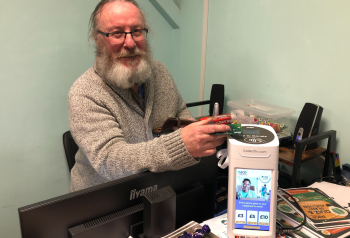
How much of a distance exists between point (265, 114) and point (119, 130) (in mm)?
957

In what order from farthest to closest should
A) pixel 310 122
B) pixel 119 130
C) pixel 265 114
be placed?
1. pixel 265 114
2. pixel 310 122
3. pixel 119 130

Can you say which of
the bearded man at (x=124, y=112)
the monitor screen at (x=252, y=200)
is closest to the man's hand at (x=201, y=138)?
the bearded man at (x=124, y=112)

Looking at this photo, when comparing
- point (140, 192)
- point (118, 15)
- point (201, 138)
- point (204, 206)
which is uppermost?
point (118, 15)

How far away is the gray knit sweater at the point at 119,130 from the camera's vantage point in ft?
2.63

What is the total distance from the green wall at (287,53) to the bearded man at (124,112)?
764mm

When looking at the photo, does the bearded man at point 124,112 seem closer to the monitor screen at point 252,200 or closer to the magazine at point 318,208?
the monitor screen at point 252,200

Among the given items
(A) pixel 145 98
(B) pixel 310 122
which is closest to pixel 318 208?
(B) pixel 310 122

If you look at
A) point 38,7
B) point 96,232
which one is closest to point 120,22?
point 96,232

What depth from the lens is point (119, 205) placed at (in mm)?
646

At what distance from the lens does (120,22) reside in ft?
3.61

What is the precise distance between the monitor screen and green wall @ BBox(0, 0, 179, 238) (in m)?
1.29

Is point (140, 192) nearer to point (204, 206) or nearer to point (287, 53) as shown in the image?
point (204, 206)

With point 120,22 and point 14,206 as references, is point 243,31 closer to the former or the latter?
point 120,22

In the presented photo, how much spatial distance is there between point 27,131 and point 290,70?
1861 millimetres
